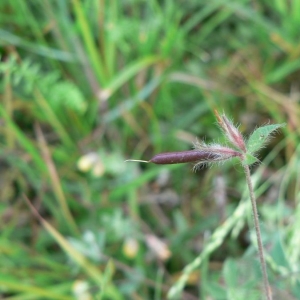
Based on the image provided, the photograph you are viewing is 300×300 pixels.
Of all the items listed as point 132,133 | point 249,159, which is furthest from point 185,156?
point 132,133

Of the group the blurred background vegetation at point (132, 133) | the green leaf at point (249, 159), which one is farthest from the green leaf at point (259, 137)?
the blurred background vegetation at point (132, 133)

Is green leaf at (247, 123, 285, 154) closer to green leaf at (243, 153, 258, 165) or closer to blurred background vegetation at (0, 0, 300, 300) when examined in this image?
green leaf at (243, 153, 258, 165)

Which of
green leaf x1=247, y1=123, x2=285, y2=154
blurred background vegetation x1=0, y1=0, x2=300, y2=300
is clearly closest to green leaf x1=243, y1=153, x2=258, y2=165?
green leaf x1=247, y1=123, x2=285, y2=154

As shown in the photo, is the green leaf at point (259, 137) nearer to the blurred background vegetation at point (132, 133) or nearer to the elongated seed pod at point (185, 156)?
the elongated seed pod at point (185, 156)

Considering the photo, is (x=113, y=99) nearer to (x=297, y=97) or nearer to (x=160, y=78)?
(x=160, y=78)

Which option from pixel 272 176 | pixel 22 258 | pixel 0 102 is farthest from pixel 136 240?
pixel 0 102
